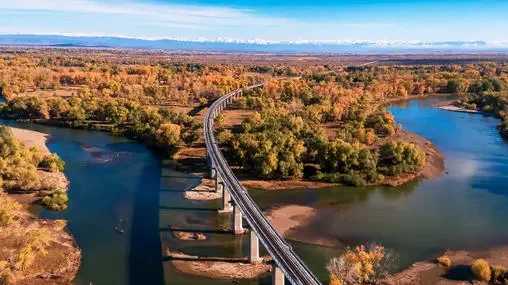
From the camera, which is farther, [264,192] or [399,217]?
[264,192]

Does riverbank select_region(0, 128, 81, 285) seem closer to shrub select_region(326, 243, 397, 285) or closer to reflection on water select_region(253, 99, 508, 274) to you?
reflection on water select_region(253, 99, 508, 274)

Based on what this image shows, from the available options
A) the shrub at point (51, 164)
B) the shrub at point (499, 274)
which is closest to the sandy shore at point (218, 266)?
the shrub at point (499, 274)

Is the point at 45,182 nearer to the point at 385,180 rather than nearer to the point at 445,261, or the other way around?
the point at 385,180

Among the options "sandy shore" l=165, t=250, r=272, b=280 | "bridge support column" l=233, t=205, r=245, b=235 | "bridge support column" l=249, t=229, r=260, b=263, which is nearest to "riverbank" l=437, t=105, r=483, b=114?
"bridge support column" l=233, t=205, r=245, b=235

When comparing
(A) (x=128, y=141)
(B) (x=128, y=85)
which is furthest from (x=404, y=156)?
(B) (x=128, y=85)

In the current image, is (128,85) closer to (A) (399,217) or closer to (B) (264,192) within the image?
(B) (264,192)

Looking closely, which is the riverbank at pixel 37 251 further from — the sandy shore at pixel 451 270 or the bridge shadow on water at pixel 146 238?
the sandy shore at pixel 451 270
